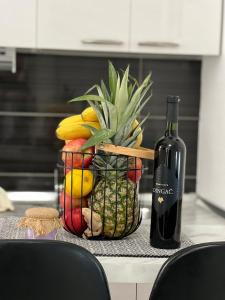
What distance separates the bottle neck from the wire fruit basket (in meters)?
0.08

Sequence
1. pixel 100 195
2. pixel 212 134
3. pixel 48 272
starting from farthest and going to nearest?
pixel 212 134, pixel 100 195, pixel 48 272

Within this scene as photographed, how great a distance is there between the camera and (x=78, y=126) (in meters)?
1.37

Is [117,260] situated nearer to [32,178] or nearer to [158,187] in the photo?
[158,187]

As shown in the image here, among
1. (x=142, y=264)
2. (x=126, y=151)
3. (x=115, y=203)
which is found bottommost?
(x=142, y=264)

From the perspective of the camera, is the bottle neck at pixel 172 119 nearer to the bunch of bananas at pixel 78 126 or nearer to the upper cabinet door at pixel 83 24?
the bunch of bananas at pixel 78 126

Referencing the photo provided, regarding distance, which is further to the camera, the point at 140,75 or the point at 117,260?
the point at 140,75

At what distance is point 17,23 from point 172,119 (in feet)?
4.96

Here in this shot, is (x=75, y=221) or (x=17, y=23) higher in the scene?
(x=17, y=23)

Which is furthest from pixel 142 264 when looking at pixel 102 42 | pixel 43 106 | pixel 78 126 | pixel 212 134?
pixel 43 106

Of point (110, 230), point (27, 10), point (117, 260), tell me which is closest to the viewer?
point (117, 260)

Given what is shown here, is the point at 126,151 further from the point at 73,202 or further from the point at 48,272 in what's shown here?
the point at 48,272

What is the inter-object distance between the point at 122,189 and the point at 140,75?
174 centimetres

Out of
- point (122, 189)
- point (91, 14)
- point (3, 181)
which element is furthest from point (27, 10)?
point (122, 189)

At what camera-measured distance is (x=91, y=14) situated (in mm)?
2594
